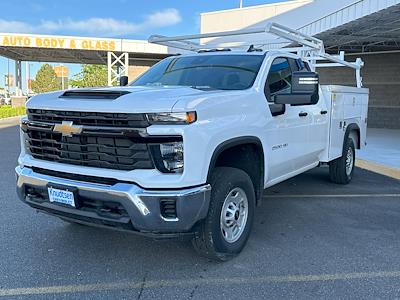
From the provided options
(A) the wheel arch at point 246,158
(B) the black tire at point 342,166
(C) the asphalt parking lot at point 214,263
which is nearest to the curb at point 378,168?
(B) the black tire at point 342,166

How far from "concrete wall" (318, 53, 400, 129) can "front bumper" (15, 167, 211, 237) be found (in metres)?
18.3

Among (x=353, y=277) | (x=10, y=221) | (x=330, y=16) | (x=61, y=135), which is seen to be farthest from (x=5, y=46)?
(x=353, y=277)

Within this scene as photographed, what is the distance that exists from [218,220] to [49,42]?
21.5 metres

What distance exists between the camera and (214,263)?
3.97 m

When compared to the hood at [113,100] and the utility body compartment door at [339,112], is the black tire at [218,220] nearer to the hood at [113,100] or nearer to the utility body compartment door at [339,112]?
the hood at [113,100]

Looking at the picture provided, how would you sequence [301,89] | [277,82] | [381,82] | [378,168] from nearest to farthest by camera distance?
[301,89], [277,82], [378,168], [381,82]

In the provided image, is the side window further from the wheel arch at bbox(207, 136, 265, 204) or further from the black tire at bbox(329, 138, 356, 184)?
the black tire at bbox(329, 138, 356, 184)

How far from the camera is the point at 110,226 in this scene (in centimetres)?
347

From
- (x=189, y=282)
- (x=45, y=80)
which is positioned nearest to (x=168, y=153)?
(x=189, y=282)

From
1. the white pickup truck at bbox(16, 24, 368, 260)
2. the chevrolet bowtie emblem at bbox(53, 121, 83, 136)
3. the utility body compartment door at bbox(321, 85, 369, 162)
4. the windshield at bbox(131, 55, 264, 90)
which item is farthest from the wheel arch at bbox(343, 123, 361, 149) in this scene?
the chevrolet bowtie emblem at bbox(53, 121, 83, 136)

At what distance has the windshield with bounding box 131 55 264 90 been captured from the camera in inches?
184

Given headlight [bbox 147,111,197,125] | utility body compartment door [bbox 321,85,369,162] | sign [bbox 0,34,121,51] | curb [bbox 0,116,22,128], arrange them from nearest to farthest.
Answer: headlight [bbox 147,111,197,125], utility body compartment door [bbox 321,85,369,162], curb [bbox 0,116,22,128], sign [bbox 0,34,121,51]

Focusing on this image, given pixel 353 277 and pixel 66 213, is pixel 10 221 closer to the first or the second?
pixel 66 213

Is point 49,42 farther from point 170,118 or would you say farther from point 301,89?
point 170,118
